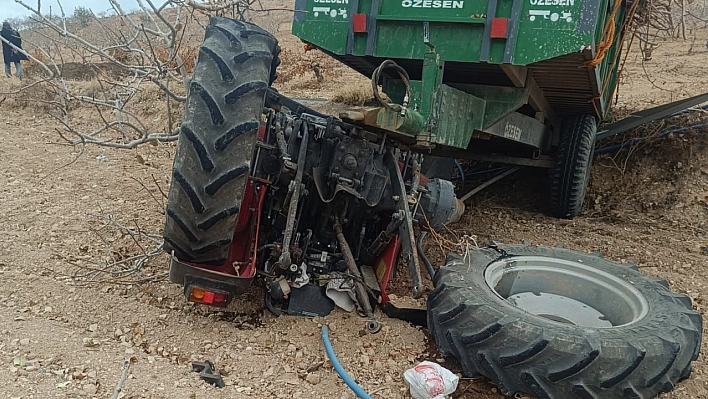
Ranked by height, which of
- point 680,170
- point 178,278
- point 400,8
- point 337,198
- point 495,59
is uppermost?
point 400,8

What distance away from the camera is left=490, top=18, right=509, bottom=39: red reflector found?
3.40m

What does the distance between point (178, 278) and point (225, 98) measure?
93 centimetres

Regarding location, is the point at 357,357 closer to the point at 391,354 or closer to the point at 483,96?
the point at 391,354

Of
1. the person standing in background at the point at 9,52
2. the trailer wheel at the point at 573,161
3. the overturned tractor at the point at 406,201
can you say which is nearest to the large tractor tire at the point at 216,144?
the overturned tractor at the point at 406,201

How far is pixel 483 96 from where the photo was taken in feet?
13.4

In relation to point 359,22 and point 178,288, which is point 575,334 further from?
point 359,22

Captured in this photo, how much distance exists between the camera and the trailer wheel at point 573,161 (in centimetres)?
538

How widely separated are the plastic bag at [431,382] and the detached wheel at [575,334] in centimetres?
16

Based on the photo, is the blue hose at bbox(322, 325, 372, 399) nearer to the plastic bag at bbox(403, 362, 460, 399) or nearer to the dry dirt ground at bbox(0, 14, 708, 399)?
the dry dirt ground at bbox(0, 14, 708, 399)

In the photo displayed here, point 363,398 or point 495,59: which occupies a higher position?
point 495,59

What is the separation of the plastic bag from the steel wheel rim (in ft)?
2.88

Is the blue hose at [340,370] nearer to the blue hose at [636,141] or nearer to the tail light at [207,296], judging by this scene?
the tail light at [207,296]

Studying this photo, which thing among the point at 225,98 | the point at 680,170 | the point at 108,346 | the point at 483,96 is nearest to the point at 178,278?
the point at 108,346

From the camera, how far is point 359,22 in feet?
12.6
